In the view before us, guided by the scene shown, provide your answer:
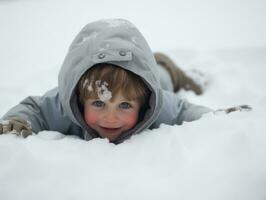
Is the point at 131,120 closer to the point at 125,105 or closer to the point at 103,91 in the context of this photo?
the point at 125,105

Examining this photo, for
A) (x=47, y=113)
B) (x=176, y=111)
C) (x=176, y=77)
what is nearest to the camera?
(x=47, y=113)

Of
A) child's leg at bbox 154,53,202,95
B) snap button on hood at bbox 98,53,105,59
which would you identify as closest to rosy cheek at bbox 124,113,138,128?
snap button on hood at bbox 98,53,105,59

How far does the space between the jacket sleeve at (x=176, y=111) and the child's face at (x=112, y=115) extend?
27 cm

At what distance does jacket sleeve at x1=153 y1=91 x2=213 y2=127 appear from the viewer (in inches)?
56.4

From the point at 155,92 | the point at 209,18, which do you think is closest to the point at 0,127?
the point at 155,92

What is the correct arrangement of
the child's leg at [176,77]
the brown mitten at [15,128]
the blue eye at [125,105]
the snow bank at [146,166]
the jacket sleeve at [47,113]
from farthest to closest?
the child's leg at [176,77]
the jacket sleeve at [47,113]
the blue eye at [125,105]
the brown mitten at [15,128]
the snow bank at [146,166]

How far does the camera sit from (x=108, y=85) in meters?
1.07

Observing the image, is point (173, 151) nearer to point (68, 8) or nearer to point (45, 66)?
point (45, 66)

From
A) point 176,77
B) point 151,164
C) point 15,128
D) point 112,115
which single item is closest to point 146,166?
point 151,164

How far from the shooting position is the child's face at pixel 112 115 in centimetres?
112

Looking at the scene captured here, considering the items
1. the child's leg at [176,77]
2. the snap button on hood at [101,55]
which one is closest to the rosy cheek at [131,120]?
the snap button on hood at [101,55]

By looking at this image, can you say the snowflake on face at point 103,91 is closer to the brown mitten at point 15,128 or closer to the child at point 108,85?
the child at point 108,85

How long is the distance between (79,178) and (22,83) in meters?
1.27

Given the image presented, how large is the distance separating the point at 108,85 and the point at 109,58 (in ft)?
0.31
